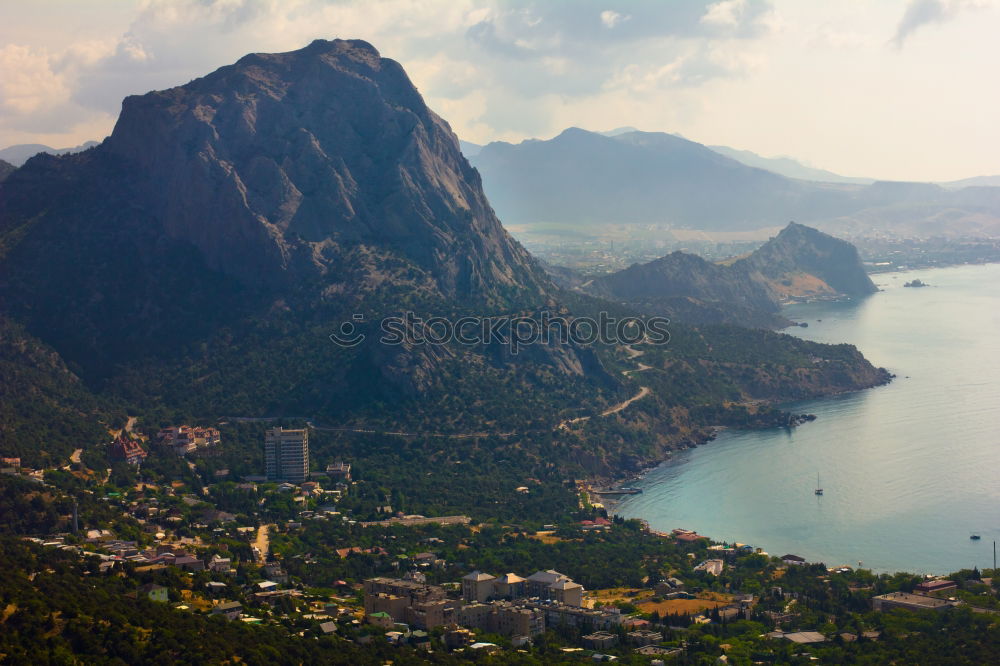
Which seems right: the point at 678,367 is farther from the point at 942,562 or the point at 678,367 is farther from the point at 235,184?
the point at 942,562

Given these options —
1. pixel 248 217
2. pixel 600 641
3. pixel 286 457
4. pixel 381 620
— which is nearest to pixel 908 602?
pixel 600 641

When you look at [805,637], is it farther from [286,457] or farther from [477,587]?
[286,457]

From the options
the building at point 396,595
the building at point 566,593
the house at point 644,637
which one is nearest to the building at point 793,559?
the building at point 566,593

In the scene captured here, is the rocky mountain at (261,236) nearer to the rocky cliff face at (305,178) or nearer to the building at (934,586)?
the rocky cliff face at (305,178)

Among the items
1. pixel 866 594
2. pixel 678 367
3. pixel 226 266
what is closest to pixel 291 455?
pixel 226 266

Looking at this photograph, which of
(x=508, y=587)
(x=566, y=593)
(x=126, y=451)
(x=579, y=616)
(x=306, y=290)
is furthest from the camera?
(x=306, y=290)

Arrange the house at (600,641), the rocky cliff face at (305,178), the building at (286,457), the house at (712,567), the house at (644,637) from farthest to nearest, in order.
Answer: the rocky cliff face at (305,178)
the building at (286,457)
the house at (712,567)
the house at (644,637)
the house at (600,641)
